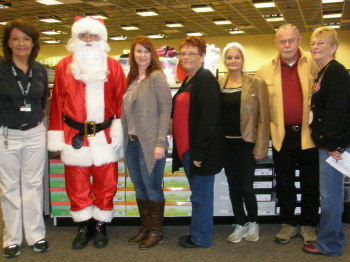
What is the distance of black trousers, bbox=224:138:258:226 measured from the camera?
2.48 m

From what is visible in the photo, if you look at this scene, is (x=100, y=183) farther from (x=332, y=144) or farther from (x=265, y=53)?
(x=265, y=53)

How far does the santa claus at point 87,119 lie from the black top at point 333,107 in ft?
4.39

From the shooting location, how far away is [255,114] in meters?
2.43

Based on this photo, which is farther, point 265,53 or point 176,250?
point 265,53

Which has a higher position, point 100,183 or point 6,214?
point 100,183

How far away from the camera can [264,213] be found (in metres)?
2.99

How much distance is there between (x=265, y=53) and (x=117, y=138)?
14.7 metres

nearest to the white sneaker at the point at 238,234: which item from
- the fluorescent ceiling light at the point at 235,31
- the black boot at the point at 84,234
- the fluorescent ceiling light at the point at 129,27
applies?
the black boot at the point at 84,234

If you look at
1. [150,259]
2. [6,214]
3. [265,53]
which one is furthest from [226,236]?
[265,53]

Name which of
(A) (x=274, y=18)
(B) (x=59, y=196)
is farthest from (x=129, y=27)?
(B) (x=59, y=196)

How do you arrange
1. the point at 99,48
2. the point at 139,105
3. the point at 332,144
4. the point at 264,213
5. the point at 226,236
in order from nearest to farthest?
1. the point at 332,144
2. the point at 139,105
3. the point at 99,48
4. the point at 226,236
5. the point at 264,213

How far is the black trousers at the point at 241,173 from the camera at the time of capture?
248 centimetres

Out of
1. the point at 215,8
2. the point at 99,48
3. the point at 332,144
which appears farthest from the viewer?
the point at 215,8

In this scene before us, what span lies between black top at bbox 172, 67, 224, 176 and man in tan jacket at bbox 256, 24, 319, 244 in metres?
0.43
